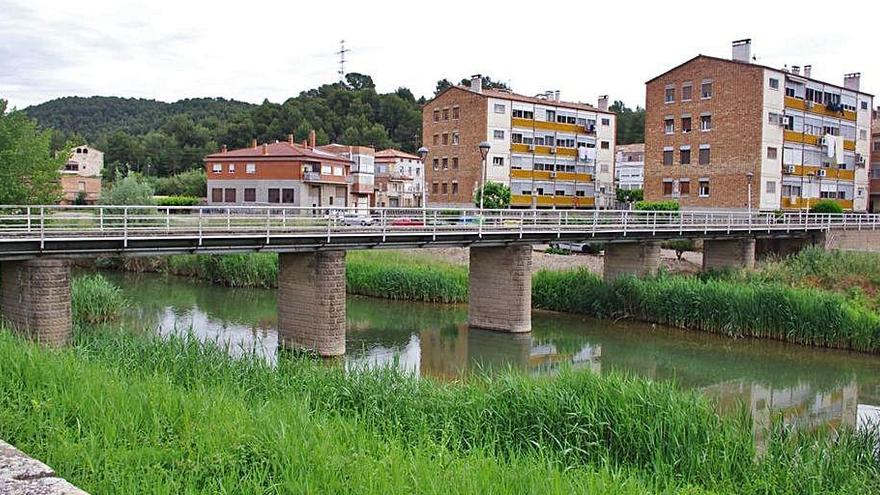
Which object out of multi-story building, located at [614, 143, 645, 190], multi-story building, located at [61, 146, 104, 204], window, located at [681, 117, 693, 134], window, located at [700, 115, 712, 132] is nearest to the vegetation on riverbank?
window, located at [700, 115, 712, 132]

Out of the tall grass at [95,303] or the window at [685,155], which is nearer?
the tall grass at [95,303]

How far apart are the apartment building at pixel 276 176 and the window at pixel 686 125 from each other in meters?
25.9

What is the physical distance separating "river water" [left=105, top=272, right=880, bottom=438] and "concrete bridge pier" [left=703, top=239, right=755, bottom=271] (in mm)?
9309

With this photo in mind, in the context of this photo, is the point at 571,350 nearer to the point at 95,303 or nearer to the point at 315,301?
the point at 315,301

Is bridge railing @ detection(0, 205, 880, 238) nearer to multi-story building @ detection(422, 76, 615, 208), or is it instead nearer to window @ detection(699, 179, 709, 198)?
window @ detection(699, 179, 709, 198)

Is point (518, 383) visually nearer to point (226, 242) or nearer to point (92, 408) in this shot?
point (92, 408)

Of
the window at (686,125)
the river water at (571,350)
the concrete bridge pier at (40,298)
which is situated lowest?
the river water at (571,350)

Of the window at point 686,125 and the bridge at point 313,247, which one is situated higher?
the window at point 686,125

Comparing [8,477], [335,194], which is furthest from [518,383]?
[335,194]

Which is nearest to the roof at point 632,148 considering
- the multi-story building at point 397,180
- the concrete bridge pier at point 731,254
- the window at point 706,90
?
the multi-story building at point 397,180

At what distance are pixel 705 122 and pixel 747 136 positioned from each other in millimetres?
2804

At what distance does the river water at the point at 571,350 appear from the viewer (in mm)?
20516

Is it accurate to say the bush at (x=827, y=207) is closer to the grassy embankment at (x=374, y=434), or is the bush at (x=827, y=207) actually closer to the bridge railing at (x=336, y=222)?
the bridge railing at (x=336, y=222)

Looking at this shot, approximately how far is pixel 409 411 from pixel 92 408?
4.46 metres
